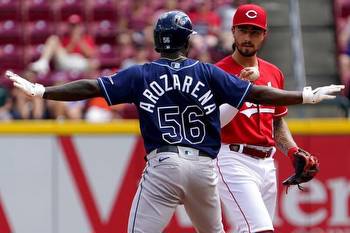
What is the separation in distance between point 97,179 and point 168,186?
3.87 m

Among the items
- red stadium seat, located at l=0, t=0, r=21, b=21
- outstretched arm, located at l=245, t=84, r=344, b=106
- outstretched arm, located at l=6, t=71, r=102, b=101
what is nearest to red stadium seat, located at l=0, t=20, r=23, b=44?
red stadium seat, located at l=0, t=0, r=21, b=21

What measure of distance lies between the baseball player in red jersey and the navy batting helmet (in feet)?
2.29

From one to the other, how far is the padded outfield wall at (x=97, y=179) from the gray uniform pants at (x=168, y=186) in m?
3.71

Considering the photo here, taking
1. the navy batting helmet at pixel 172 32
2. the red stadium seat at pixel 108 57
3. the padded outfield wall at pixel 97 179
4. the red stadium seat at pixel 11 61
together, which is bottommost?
the padded outfield wall at pixel 97 179

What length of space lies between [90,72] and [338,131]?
4.03m

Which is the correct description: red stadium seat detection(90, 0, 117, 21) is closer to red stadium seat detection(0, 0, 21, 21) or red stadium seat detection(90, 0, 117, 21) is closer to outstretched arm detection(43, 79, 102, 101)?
red stadium seat detection(0, 0, 21, 21)

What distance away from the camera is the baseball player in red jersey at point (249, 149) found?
22.0 ft

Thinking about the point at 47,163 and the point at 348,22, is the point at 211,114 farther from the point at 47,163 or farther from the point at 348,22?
the point at 348,22

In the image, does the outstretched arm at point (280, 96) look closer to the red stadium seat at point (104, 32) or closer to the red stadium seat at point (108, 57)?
the red stadium seat at point (108, 57)

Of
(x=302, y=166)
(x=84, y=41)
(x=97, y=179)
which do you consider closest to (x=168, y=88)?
(x=302, y=166)

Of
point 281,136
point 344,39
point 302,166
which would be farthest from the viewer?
point 344,39

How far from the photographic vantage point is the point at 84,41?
44.2 ft

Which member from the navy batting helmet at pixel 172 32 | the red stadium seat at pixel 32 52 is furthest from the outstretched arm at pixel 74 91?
the red stadium seat at pixel 32 52

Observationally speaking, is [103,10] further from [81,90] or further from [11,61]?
[81,90]
